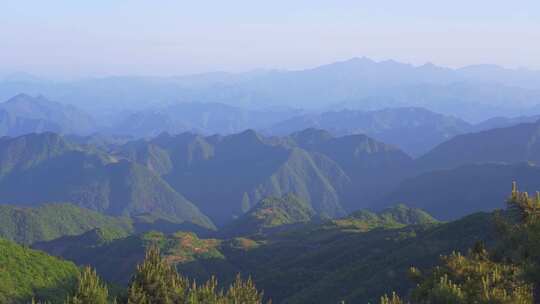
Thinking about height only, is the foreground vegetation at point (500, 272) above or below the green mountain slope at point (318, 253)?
above

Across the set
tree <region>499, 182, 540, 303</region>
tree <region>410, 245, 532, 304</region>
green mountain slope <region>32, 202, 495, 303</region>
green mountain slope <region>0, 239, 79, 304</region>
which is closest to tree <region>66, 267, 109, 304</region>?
tree <region>410, 245, 532, 304</region>

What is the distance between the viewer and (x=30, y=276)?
258 ft

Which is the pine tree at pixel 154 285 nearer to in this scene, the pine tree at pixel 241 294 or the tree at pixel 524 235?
the pine tree at pixel 241 294

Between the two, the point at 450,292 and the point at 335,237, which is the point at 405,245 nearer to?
the point at 335,237

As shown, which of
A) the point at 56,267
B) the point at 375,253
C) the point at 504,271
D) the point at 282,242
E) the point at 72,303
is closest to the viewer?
the point at 504,271

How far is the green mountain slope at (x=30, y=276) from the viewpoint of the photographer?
69.2 meters

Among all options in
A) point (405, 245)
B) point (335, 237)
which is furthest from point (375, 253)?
point (335, 237)

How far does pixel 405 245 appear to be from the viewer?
105m

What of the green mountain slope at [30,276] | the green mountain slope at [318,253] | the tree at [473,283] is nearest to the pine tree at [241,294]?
the tree at [473,283]

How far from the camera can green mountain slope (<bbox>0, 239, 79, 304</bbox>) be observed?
6916 cm

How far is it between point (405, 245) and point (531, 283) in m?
80.9

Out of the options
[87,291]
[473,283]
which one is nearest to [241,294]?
[87,291]

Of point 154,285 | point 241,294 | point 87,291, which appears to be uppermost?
point 87,291

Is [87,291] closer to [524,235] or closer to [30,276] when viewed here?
[524,235]
